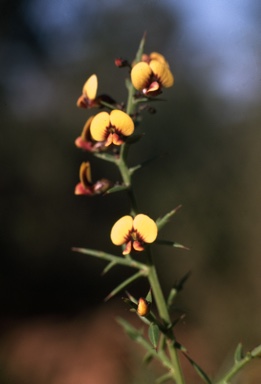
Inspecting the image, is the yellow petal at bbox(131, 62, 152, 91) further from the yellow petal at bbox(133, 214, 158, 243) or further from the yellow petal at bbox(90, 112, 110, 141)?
the yellow petal at bbox(133, 214, 158, 243)

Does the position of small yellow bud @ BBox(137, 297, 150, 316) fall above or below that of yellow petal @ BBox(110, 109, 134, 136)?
below

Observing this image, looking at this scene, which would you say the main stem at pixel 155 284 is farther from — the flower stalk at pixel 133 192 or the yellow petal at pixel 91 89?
the yellow petal at pixel 91 89

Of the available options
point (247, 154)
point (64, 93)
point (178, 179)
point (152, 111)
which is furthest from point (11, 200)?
point (152, 111)

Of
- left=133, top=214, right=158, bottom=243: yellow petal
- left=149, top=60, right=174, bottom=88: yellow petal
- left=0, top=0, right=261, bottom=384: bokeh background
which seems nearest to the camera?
left=133, top=214, right=158, bottom=243: yellow petal

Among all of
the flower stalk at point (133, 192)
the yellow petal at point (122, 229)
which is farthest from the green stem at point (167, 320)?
the yellow petal at point (122, 229)

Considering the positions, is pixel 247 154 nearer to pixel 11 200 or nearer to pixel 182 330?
pixel 182 330

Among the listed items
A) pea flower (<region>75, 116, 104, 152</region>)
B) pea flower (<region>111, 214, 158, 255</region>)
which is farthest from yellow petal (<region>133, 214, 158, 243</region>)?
pea flower (<region>75, 116, 104, 152</region>)

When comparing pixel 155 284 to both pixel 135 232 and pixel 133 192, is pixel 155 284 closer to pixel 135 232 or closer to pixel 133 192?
pixel 135 232

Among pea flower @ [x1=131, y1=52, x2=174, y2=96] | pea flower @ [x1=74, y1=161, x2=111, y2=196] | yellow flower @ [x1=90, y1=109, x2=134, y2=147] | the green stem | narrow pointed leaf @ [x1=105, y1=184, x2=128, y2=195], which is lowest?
the green stem
